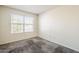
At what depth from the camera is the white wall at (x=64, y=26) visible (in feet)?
9.75

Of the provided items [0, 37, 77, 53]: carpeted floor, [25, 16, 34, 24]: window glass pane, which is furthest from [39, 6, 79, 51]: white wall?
[25, 16, 34, 24]: window glass pane

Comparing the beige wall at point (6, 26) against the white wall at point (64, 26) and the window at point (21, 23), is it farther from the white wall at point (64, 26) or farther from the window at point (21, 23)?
the white wall at point (64, 26)

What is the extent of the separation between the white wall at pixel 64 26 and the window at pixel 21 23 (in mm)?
1764

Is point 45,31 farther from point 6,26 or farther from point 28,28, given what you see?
point 6,26

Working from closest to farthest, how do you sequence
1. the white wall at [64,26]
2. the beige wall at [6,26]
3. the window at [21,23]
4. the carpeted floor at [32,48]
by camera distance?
the carpeted floor at [32,48] < the white wall at [64,26] < the beige wall at [6,26] < the window at [21,23]

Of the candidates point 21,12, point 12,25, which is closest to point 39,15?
point 21,12

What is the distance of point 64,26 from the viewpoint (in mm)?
3527

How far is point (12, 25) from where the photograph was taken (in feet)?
14.5

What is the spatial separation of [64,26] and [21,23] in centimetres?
315

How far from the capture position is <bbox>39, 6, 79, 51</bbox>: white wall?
297cm

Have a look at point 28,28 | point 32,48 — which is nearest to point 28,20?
point 28,28

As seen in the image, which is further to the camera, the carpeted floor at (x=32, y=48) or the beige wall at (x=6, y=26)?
the beige wall at (x=6, y=26)

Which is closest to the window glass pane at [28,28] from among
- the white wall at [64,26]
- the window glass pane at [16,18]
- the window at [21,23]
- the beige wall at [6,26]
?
the window at [21,23]
